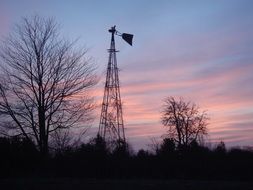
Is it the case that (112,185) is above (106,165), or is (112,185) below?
below

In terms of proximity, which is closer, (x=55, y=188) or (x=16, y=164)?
(x=55, y=188)

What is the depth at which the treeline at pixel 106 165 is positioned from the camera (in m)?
28.9

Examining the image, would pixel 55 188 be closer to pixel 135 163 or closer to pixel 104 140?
pixel 135 163

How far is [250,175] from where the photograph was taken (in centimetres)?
2923

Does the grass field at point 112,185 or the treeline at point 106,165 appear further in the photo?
the treeline at point 106,165

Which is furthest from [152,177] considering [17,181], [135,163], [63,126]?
[63,126]

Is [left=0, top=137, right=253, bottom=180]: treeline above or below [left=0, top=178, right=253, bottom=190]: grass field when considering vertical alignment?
above

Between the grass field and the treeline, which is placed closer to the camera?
the grass field

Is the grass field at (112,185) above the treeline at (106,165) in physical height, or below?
below

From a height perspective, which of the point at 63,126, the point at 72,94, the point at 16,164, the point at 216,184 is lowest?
the point at 216,184

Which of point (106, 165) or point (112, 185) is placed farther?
point (106, 165)

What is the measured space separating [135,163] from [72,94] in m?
11.8

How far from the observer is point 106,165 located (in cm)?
2928

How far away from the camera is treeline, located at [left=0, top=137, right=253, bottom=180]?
28906 millimetres
